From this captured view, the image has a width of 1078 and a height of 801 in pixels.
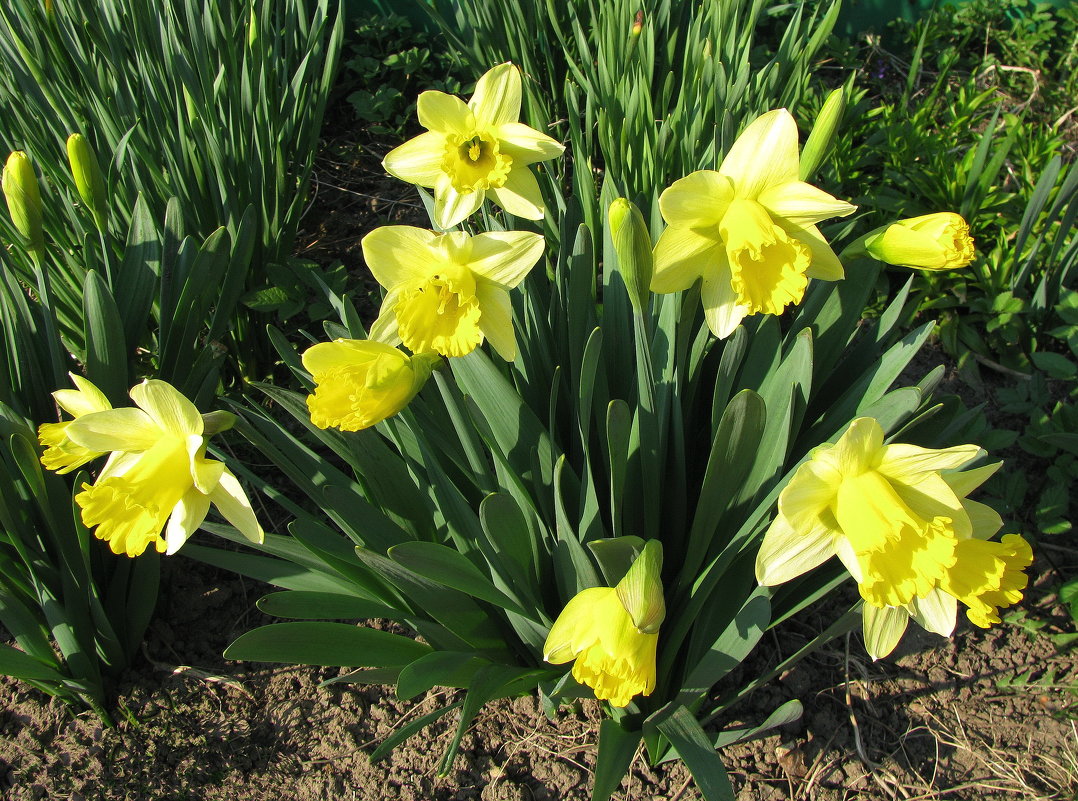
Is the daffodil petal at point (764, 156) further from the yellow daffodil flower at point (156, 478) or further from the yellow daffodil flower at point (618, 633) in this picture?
the yellow daffodil flower at point (156, 478)

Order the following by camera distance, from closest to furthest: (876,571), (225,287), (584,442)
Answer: (876,571) → (584,442) → (225,287)

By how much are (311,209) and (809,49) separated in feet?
6.05

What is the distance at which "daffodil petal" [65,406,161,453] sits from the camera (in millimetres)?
1186

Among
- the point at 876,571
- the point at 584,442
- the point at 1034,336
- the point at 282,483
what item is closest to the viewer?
the point at 876,571

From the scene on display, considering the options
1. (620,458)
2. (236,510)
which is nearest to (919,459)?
(620,458)

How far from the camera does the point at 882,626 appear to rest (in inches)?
48.0

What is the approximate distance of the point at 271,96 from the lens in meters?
2.29

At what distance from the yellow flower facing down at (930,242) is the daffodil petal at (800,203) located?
152mm

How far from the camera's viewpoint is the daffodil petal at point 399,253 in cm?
120

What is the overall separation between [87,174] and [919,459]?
172 cm

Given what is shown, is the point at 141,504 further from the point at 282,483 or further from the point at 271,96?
the point at 271,96

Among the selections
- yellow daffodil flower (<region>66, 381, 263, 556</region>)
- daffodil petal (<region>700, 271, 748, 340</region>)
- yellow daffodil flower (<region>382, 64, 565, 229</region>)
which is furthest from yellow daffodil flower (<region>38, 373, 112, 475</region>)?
daffodil petal (<region>700, 271, 748, 340</region>)

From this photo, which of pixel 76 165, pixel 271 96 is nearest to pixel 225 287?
pixel 76 165

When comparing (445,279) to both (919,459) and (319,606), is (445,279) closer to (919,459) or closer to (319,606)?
(319,606)
